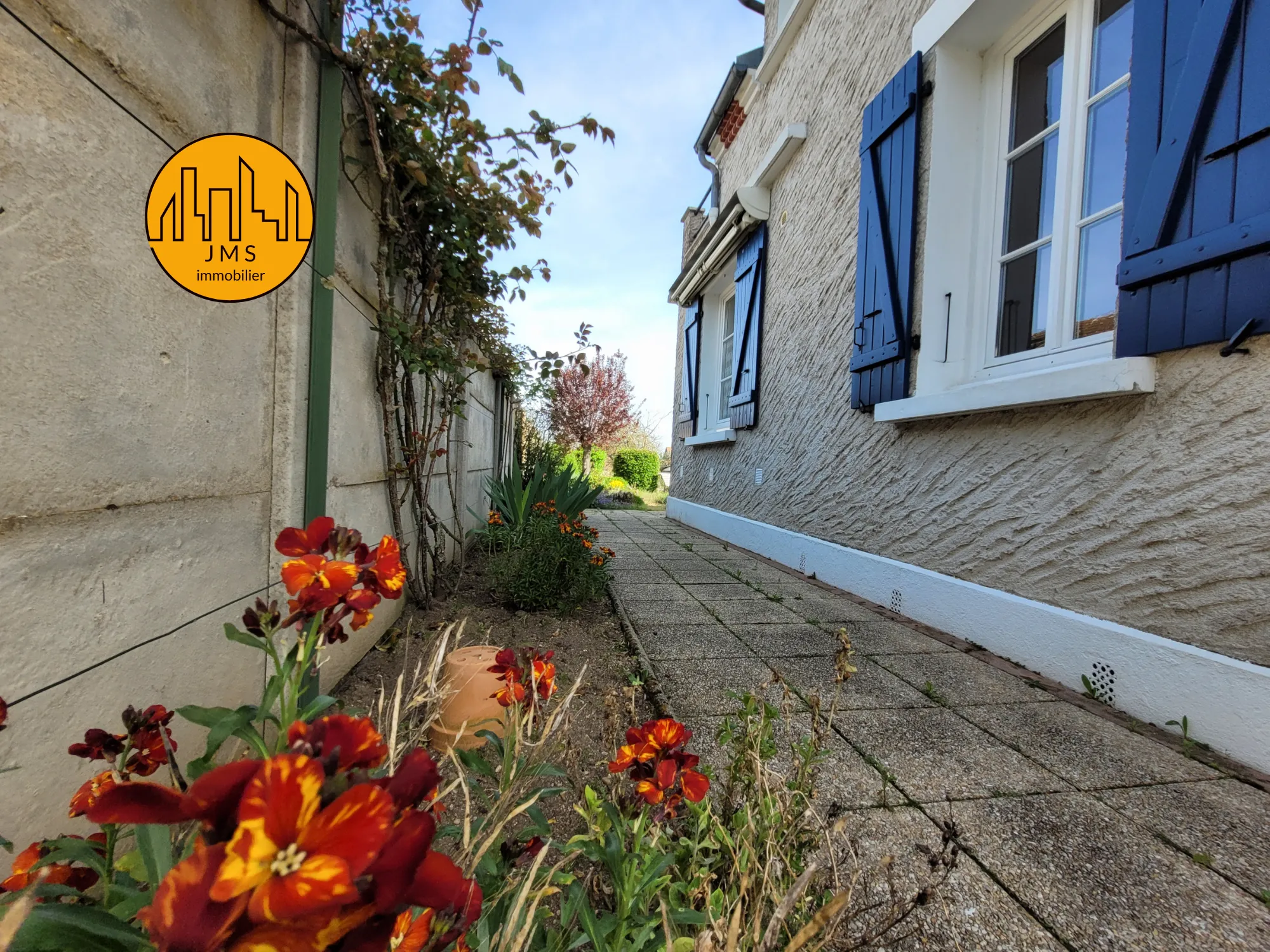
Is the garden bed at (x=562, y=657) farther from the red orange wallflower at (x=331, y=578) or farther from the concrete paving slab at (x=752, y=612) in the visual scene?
the concrete paving slab at (x=752, y=612)

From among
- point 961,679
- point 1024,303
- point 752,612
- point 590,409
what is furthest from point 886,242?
point 590,409

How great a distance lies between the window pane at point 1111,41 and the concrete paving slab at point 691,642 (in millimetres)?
2642

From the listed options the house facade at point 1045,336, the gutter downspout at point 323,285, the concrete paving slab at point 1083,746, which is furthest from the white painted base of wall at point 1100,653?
the gutter downspout at point 323,285

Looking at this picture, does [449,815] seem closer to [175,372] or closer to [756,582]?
[175,372]

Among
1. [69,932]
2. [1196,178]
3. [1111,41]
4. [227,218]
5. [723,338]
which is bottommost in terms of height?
[69,932]

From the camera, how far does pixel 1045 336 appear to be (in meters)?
2.44

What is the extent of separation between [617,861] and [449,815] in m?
0.72

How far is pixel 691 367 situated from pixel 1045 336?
4.97m

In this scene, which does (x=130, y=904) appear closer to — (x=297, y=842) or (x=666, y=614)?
(x=297, y=842)

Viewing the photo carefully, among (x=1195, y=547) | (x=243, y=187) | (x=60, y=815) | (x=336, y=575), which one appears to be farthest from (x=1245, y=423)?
(x=60, y=815)

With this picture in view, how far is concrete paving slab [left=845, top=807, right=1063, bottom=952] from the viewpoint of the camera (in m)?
1.02

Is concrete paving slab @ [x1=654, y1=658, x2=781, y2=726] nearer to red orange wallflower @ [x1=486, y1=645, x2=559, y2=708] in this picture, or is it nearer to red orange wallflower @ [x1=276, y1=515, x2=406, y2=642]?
red orange wallflower @ [x1=486, y1=645, x2=559, y2=708]

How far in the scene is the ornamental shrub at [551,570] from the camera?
112 inches

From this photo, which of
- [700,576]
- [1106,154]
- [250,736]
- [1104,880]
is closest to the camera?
[250,736]
